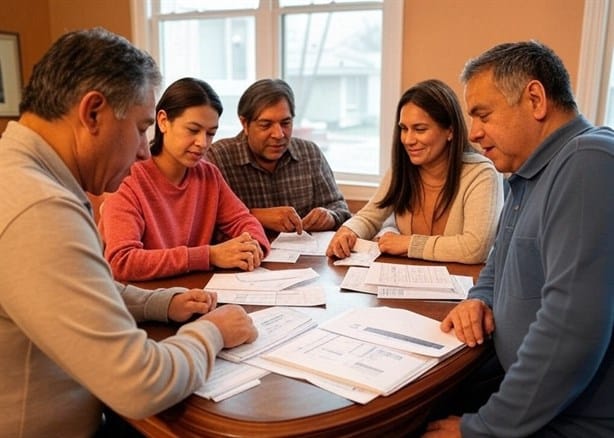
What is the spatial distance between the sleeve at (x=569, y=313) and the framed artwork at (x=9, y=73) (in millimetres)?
3775

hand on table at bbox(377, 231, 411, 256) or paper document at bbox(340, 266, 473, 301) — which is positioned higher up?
hand on table at bbox(377, 231, 411, 256)

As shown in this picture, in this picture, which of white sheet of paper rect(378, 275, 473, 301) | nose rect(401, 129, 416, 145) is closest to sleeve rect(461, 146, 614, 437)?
white sheet of paper rect(378, 275, 473, 301)

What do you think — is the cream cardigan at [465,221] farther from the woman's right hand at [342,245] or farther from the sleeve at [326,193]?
the sleeve at [326,193]

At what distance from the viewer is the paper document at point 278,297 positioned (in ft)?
4.18

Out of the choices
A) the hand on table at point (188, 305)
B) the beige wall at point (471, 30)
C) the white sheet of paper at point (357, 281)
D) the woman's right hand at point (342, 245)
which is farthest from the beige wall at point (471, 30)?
the hand on table at point (188, 305)

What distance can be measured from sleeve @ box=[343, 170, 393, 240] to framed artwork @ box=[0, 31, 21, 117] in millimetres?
2873

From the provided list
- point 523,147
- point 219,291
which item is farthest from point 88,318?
point 523,147

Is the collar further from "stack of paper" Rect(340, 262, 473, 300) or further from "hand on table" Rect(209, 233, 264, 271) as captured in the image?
"hand on table" Rect(209, 233, 264, 271)

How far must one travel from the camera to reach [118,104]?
2.91 ft

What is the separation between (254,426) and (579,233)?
1.98ft

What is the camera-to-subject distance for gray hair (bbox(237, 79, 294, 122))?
7.18ft

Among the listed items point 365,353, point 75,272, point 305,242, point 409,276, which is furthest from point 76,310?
point 305,242

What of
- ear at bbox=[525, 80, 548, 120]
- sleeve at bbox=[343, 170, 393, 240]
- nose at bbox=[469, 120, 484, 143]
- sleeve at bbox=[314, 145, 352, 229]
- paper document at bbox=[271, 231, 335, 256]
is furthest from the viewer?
sleeve at bbox=[314, 145, 352, 229]

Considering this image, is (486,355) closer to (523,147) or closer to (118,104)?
(523,147)
